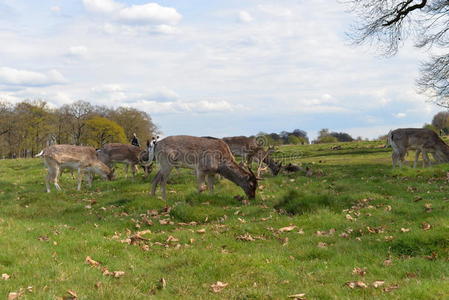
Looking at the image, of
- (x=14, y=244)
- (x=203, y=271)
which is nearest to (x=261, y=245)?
(x=203, y=271)

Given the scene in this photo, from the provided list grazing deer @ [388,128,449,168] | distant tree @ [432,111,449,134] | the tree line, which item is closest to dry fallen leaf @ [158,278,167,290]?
grazing deer @ [388,128,449,168]

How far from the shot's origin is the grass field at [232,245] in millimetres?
7126

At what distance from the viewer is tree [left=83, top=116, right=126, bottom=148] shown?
6988 cm

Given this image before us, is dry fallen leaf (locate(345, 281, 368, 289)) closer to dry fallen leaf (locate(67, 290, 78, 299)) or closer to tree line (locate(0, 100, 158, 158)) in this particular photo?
dry fallen leaf (locate(67, 290, 78, 299))

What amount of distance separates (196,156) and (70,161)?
24.8 ft

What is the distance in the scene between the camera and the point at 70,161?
20922mm

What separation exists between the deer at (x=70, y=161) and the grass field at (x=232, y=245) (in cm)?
312

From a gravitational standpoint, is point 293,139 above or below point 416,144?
above

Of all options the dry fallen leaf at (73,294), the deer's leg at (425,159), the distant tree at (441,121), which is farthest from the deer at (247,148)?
the distant tree at (441,121)

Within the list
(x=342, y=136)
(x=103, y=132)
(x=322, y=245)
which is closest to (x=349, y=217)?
(x=322, y=245)

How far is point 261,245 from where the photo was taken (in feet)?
33.0

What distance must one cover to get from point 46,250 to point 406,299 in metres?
7.06

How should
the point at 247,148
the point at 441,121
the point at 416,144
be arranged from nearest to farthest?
the point at 416,144 < the point at 247,148 < the point at 441,121

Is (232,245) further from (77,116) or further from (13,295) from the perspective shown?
(77,116)
